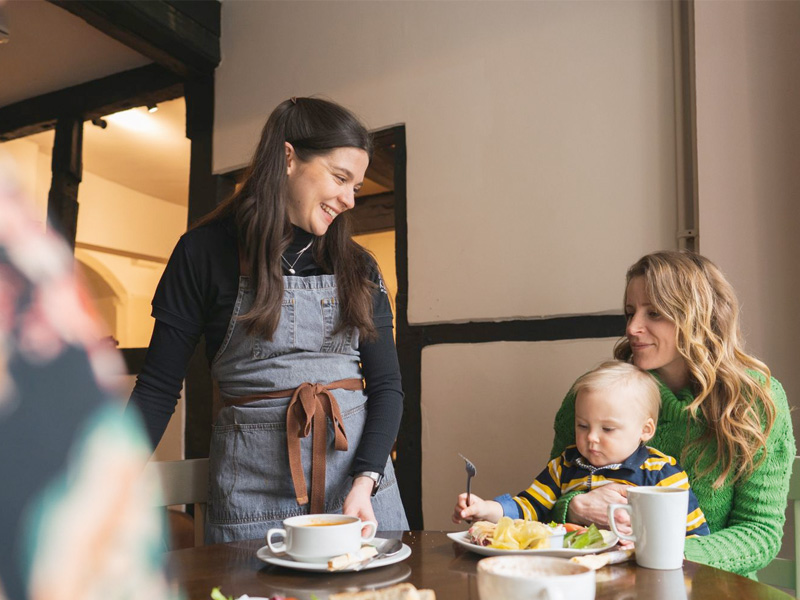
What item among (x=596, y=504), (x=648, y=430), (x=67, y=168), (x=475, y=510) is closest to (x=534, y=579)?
(x=475, y=510)

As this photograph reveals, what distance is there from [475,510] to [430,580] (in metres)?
0.38

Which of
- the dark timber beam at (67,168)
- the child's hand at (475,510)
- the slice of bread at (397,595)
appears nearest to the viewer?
the slice of bread at (397,595)

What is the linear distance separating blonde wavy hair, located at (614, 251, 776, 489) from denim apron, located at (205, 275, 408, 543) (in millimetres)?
682

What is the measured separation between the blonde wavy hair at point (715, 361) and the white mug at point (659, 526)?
1.85 feet

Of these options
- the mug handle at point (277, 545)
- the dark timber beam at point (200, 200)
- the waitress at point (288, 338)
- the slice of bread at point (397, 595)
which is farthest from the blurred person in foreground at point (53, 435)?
the dark timber beam at point (200, 200)

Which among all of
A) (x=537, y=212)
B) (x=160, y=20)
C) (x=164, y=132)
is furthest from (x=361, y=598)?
(x=164, y=132)

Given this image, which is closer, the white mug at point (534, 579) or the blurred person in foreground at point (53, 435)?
the blurred person in foreground at point (53, 435)

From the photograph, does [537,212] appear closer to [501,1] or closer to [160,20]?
[501,1]

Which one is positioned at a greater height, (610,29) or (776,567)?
(610,29)

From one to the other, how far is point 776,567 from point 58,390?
1619 millimetres

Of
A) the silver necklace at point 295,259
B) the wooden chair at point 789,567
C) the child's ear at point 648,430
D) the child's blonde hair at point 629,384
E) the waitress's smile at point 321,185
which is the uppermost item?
the waitress's smile at point 321,185

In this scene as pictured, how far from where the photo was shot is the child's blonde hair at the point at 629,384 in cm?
152

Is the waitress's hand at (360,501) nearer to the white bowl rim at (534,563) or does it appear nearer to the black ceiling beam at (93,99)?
the white bowl rim at (534,563)

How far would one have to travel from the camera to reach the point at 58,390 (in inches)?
6.8
